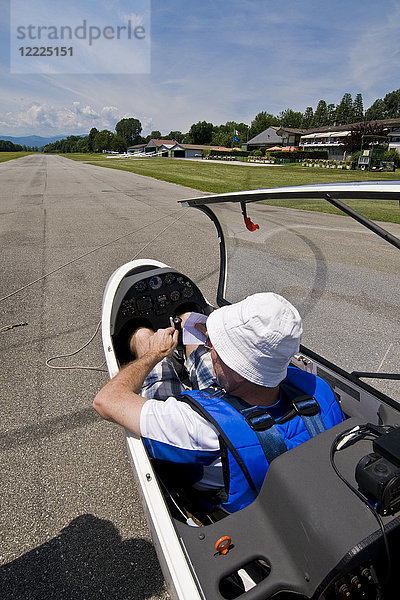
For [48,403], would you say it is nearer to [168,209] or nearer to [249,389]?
[249,389]

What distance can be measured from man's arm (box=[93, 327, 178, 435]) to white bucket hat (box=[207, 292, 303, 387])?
1.48 ft

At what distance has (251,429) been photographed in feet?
4.12

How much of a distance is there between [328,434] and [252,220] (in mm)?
1455

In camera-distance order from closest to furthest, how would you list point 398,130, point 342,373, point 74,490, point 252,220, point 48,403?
→ point 342,373, point 74,490, point 252,220, point 48,403, point 398,130

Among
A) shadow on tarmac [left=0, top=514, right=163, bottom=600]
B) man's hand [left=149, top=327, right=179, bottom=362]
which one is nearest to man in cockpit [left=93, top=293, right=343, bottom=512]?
man's hand [left=149, top=327, right=179, bottom=362]

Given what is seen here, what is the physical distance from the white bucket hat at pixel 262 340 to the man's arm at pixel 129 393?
45cm

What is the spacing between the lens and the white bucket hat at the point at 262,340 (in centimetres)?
132

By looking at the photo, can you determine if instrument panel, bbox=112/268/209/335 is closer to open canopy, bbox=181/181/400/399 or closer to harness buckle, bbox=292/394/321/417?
open canopy, bbox=181/181/400/399

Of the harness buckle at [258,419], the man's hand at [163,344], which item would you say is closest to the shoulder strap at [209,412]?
the harness buckle at [258,419]

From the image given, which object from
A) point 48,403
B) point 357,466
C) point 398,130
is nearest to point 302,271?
point 357,466

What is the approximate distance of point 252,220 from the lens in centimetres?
233

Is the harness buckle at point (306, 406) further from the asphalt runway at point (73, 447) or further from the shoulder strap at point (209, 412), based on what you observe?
the asphalt runway at point (73, 447)

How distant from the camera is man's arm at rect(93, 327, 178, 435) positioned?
1.50 meters

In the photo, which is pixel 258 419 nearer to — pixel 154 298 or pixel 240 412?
pixel 240 412
